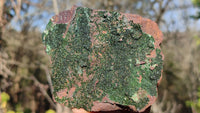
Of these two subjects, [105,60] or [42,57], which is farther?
[42,57]

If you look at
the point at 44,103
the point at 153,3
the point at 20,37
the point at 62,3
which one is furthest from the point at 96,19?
the point at 44,103

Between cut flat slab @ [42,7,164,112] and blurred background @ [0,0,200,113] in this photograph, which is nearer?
cut flat slab @ [42,7,164,112]

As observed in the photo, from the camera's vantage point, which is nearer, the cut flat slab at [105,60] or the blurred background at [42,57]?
the cut flat slab at [105,60]
